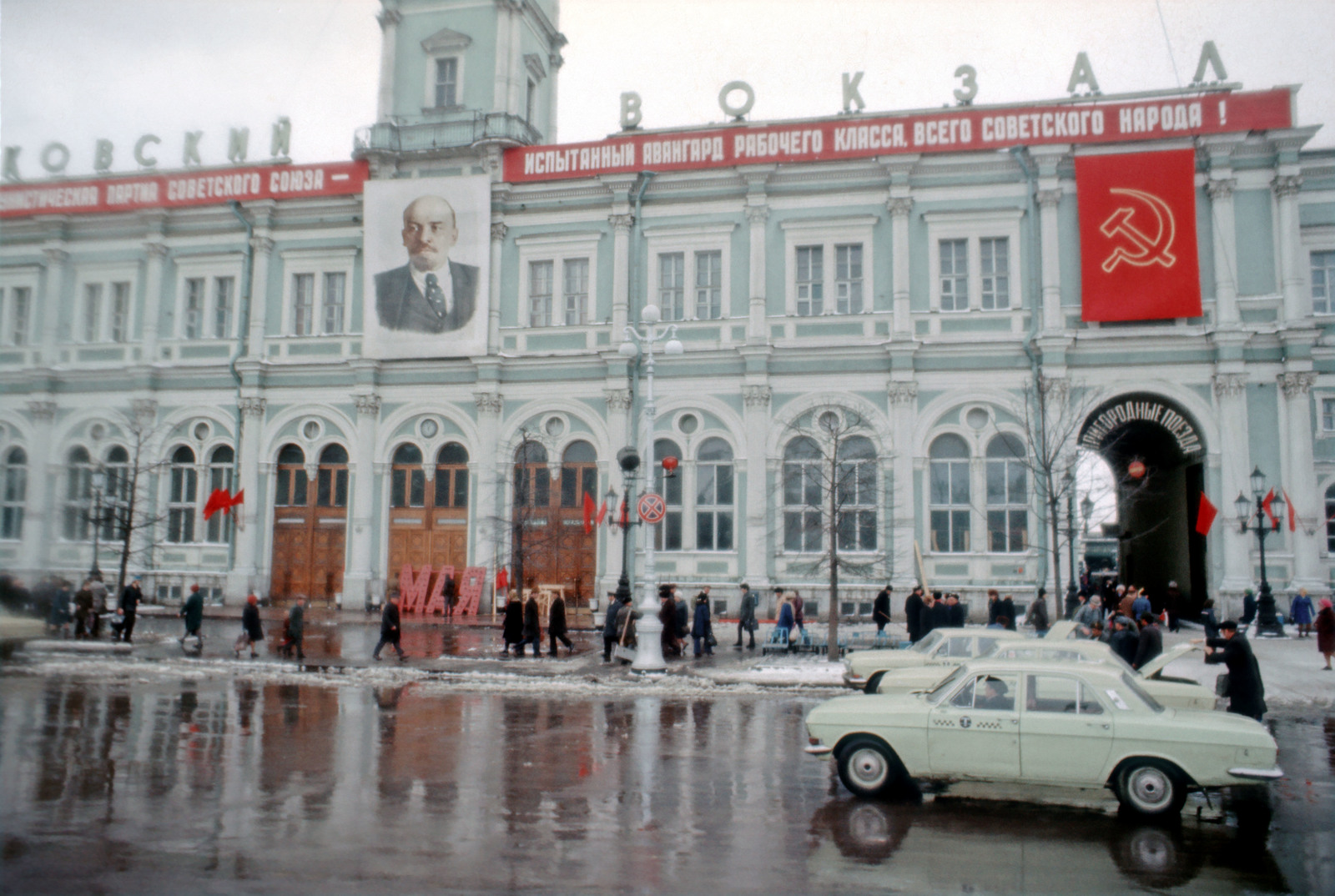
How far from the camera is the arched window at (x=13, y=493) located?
14.0 feet

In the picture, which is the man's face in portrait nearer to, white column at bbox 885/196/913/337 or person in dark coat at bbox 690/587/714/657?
white column at bbox 885/196/913/337

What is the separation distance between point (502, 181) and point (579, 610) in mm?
15620

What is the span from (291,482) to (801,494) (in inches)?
748

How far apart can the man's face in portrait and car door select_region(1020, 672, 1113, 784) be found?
2929 cm

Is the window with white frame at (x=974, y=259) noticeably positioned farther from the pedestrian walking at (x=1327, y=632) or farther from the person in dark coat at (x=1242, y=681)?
the person in dark coat at (x=1242, y=681)

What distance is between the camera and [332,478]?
1401 inches

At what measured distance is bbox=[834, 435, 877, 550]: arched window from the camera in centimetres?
3116

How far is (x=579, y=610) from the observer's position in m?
32.8

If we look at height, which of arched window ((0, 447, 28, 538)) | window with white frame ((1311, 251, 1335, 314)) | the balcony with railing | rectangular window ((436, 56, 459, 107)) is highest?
rectangular window ((436, 56, 459, 107))

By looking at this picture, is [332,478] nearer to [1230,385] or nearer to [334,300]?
[334,300]

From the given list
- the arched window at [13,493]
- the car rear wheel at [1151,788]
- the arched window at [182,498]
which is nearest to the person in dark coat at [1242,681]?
the car rear wheel at [1151,788]

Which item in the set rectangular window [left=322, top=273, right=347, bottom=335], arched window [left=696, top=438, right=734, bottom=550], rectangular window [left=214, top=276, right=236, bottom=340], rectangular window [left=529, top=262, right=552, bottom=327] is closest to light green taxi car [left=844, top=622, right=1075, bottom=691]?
arched window [left=696, top=438, right=734, bottom=550]

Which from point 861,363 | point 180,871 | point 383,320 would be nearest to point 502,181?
point 383,320

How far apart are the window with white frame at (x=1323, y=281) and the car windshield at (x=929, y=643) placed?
22796mm
